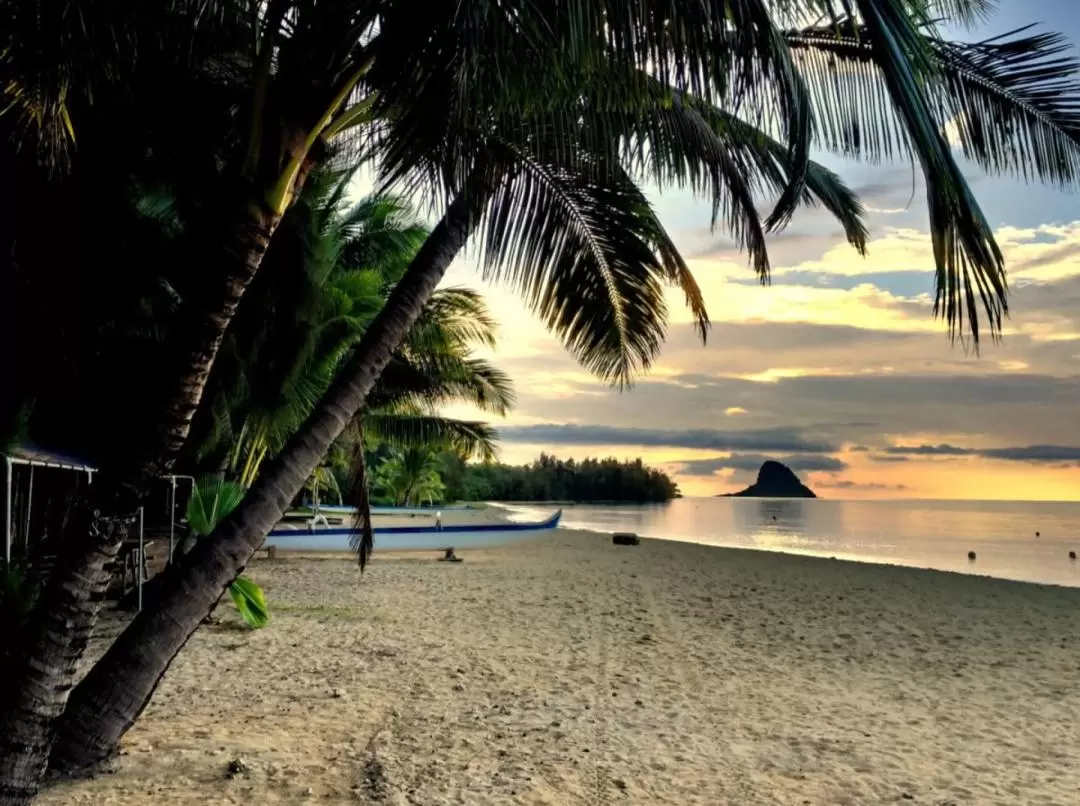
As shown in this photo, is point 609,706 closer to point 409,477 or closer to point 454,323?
point 454,323

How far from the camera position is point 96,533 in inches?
129

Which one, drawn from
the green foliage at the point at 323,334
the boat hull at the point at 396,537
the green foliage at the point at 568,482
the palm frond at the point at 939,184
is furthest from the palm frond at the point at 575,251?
the green foliage at the point at 568,482

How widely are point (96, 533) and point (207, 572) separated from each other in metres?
0.64

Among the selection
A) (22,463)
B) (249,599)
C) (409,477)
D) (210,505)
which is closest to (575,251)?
(210,505)

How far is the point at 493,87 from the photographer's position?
121 inches

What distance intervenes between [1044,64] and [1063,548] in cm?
3163

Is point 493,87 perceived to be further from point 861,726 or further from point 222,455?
point 222,455

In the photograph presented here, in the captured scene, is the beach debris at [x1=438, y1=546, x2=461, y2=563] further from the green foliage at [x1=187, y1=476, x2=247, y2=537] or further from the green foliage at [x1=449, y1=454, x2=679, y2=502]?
the green foliage at [x1=449, y1=454, x2=679, y2=502]

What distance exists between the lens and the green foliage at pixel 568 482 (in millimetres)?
80562

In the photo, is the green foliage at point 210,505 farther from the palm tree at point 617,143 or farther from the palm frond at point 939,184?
the palm frond at point 939,184

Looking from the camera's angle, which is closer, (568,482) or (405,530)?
(405,530)

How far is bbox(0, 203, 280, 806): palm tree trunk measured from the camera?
3.27 m

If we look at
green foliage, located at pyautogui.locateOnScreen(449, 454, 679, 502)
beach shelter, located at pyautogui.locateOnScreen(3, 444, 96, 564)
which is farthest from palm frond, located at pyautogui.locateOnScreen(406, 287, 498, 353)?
green foliage, located at pyautogui.locateOnScreen(449, 454, 679, 502)

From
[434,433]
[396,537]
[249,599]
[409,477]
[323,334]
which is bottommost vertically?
[396,537]
